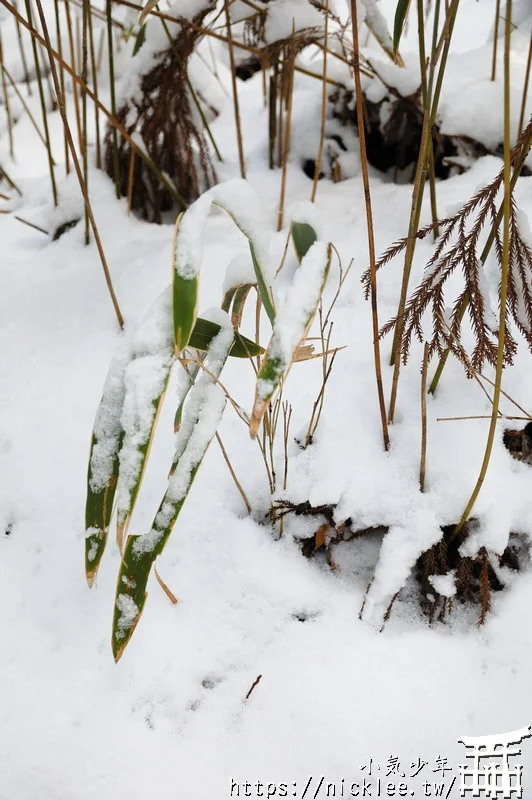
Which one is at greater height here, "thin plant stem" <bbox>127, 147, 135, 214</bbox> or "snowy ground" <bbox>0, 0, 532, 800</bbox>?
"thin plant stem" <bbox>127, 147, 135, 214</bbox>

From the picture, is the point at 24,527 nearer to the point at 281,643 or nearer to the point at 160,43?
the point at 281,643

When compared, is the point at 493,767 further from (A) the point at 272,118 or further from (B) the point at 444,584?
(A) the point at 272,118

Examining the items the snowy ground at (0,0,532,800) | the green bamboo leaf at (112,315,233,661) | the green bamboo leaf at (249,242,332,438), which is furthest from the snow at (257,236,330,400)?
the snowy ground at (0,0,532,800)

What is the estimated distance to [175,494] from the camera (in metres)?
0.55

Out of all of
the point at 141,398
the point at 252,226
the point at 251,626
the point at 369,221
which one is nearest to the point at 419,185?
the point at 369,221

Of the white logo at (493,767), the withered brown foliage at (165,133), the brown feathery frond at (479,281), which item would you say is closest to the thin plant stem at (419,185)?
the brown feathery frond at (479,281)

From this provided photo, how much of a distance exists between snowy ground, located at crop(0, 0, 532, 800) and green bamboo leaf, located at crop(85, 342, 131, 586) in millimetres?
185

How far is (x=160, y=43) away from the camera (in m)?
1.05

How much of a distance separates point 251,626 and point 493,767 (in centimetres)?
29

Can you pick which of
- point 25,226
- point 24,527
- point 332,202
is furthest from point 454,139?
point 24,527

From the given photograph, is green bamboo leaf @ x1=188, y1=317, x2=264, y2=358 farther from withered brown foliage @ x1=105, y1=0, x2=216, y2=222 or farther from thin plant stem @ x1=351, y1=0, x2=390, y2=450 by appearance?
withered brown foliage @ x1=105, y1=0, x2=216, y2=222

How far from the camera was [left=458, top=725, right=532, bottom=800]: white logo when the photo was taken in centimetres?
60

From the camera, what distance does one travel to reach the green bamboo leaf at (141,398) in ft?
1.64

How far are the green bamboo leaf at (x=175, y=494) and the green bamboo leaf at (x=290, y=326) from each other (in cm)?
10
